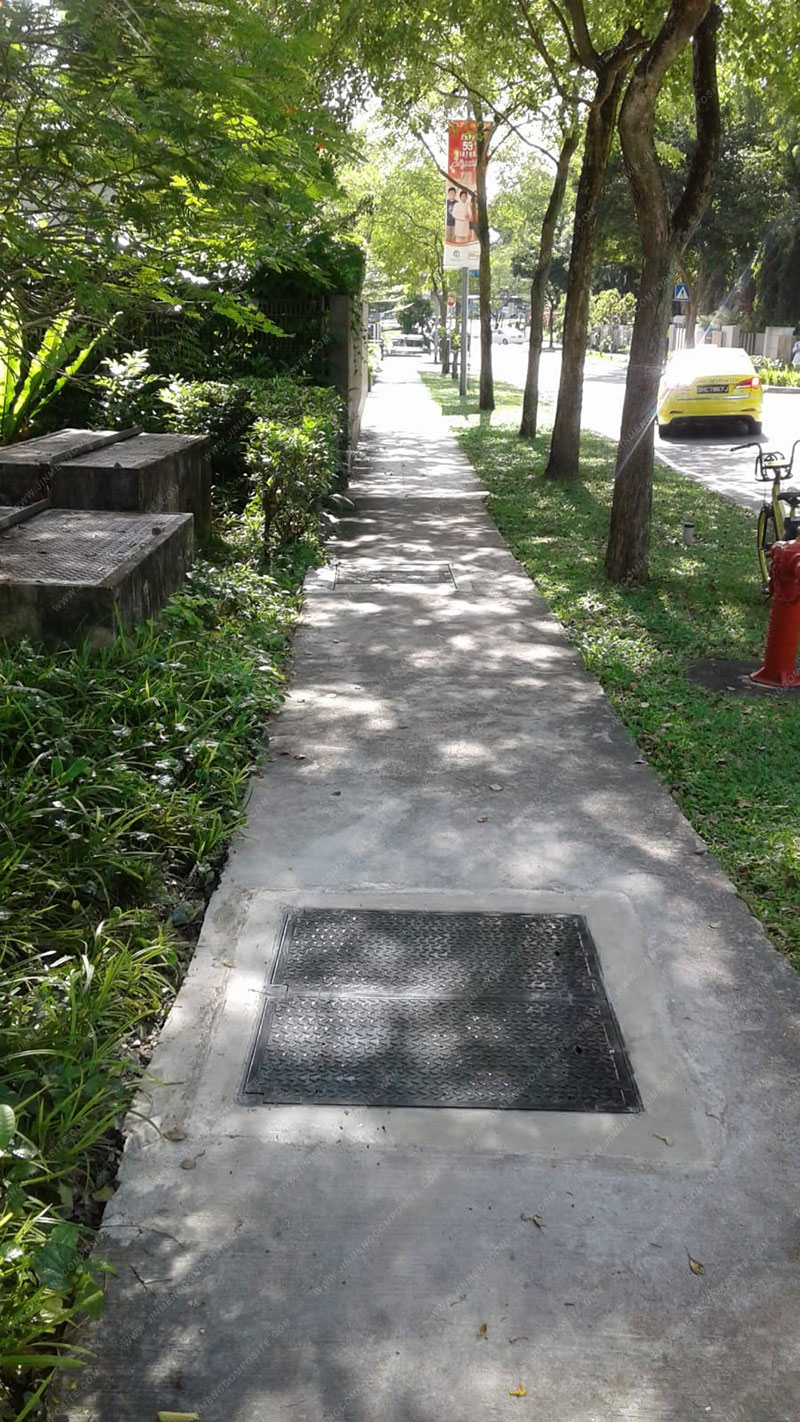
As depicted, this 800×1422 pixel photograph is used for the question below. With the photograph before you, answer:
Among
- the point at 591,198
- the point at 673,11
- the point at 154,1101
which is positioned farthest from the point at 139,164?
the point at 591,198

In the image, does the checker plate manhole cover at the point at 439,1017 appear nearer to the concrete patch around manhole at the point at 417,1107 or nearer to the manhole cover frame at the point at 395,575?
the concrete patch around manhole at the point at 417,1107

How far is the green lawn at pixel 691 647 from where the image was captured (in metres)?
5.04

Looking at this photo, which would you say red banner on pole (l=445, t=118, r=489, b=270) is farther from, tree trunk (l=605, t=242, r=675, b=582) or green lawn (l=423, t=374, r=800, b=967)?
tree trunk (l=605, t=242, r=675, b=582)

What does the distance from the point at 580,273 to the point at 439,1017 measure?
40.5 feet

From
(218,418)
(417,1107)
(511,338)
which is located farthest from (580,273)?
(511,338)

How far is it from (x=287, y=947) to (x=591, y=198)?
12.0 meters

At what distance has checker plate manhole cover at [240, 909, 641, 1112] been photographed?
3.38 metres

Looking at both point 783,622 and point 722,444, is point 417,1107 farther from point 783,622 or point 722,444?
point 722,444

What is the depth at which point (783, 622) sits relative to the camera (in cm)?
690

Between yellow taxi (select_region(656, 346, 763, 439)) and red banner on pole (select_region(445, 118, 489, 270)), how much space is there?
6710mm

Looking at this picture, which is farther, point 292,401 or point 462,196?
point 462,196

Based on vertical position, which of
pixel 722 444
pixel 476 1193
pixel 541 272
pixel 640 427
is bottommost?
pixel 722 444

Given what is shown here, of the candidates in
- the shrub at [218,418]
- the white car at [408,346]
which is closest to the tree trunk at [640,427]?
the shrub at [218,418]

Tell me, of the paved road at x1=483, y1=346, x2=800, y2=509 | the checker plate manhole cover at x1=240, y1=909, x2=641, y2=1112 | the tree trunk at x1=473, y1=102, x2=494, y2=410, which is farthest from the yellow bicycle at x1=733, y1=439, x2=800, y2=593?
the tree trunk at x1=473, y1=102, x2=494, y2=410
